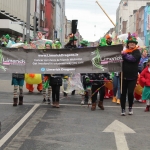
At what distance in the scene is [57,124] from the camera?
7.91 meters

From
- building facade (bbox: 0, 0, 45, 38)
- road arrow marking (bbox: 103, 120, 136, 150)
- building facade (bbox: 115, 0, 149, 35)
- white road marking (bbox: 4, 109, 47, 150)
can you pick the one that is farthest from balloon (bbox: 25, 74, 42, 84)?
building facade (bbox: 115, 0, 149, 35)

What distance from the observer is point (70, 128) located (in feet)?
24.7

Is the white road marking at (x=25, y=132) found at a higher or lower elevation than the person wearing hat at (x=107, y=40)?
lower

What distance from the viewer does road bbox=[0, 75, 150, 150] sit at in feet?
20.6

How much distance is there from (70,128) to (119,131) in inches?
36.7

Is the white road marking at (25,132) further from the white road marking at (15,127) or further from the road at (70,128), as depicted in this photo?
the white road marking at (15,127)

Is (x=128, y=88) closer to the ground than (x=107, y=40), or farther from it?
closer to the ground

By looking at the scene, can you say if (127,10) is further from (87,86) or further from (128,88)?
(128,88)

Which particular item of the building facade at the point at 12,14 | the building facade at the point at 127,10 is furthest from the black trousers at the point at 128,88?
the building facade at the point at 127,10

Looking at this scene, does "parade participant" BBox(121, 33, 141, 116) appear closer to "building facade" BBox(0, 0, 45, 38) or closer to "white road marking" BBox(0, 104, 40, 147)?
"white road marking" BBox(0, 104, 40, 147)

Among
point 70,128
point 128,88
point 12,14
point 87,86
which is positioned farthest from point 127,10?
point 70,128

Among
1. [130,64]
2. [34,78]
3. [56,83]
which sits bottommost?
[56,83]

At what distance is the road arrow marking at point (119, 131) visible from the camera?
20.5ft

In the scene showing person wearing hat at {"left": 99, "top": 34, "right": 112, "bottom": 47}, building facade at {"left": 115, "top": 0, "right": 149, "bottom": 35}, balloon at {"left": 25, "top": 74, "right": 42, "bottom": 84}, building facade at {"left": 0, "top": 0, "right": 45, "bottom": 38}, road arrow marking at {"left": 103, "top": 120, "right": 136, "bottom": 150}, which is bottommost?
road arrow marking at {"left": 103, "top": 120, "right": 136, "bottom": 150}
